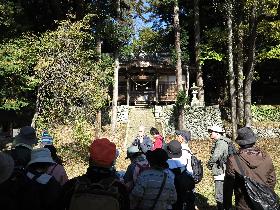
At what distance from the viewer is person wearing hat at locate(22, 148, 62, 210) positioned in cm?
332

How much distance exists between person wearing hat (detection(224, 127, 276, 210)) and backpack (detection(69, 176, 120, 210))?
6.15 feet

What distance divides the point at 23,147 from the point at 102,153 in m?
1.88

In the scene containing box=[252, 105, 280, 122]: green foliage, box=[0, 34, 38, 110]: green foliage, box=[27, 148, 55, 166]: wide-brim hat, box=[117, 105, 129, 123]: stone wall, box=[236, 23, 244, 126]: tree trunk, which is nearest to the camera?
box=[27, 148, 55, 166]: wide-brim hat

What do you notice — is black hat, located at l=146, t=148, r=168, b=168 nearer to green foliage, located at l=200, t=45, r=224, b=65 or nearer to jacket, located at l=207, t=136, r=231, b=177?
jacket, located at l=207, t=136, r=231, b=177

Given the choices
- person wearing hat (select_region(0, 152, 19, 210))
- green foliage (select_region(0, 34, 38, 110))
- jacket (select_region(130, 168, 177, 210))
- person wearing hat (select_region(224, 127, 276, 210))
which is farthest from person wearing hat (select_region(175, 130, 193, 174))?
green foliage (select_region(0, 34, 38, 110))

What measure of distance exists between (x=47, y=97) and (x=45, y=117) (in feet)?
3.51

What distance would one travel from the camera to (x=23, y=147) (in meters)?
4.80

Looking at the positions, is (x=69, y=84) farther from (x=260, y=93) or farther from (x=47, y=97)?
(x=260, y=93)

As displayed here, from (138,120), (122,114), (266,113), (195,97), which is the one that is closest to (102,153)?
(138,120)

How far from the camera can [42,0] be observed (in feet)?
69.4

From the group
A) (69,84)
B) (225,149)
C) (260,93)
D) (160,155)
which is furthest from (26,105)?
(260,93)

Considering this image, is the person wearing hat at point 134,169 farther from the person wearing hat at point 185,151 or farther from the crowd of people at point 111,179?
the person wearing hat at point 185,151

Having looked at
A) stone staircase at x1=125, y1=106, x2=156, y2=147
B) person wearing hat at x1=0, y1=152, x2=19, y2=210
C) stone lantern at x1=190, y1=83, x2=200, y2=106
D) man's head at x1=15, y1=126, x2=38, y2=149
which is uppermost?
stone lantern at x1=190, y1=83, x2=200, y2=106

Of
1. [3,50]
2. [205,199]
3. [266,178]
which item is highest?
[3,50]
